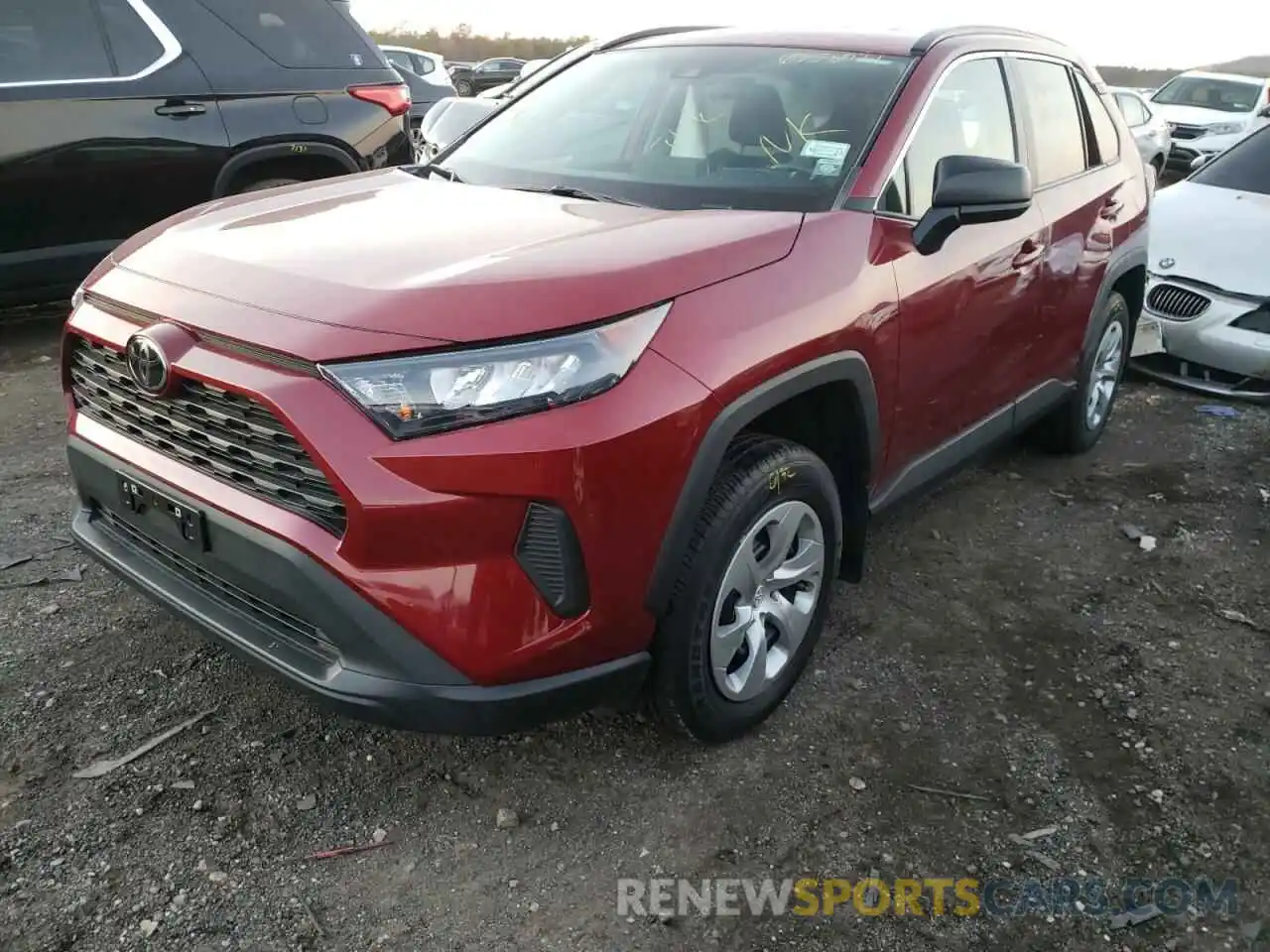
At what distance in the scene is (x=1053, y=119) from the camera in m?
3.84

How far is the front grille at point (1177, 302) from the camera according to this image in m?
5.73

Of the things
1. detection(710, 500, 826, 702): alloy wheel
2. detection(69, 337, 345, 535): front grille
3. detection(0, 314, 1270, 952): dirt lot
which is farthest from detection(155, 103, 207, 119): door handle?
detection(710, 500, 826, 702): alloy wheel

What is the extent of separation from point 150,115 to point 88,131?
298 mm

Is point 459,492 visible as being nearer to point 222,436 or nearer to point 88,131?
point 222,436

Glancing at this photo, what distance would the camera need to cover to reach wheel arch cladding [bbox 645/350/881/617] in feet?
7.07

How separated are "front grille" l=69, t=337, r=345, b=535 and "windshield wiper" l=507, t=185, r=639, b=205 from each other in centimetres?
115

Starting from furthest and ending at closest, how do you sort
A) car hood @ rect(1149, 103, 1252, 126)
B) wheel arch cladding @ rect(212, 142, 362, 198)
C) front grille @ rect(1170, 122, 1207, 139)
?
front grille @ rect(1170, 122, 1207, 139) < car hood @ rect(1149, 103, 1252, 126) < wheel arch cladding @ rect(212, 142, 362, 198)

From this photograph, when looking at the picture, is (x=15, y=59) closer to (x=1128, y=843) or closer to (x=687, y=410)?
(x=687, y=410)

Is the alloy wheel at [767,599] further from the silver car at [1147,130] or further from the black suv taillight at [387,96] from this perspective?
the silver car at [1147,130]

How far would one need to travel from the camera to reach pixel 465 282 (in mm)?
2029

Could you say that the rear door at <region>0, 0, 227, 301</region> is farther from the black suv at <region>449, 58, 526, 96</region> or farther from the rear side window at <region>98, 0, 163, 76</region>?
the black suv at <region>449, 58, 526, 96</region>

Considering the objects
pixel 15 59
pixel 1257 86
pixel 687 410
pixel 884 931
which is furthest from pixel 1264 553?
pixel 1257 86

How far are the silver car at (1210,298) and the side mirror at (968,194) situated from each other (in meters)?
3.07

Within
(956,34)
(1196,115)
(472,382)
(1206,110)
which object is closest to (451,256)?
(472,382)
